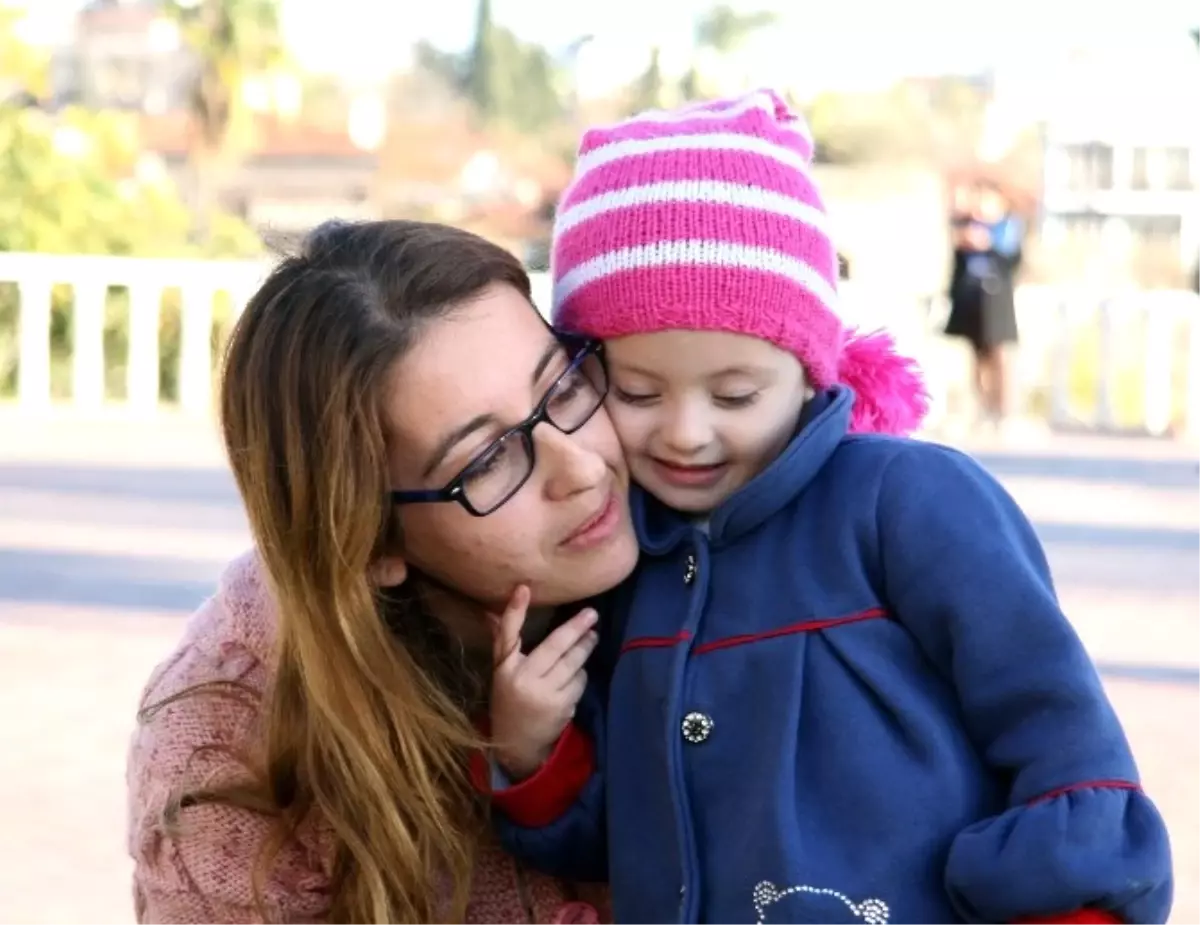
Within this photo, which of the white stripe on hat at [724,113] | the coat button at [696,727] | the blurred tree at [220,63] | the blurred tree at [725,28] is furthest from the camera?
the blurred tree at [725,28]

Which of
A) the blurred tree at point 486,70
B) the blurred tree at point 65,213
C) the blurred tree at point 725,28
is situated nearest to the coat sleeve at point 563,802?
the blurred tree at point 65,213

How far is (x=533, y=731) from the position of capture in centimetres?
191

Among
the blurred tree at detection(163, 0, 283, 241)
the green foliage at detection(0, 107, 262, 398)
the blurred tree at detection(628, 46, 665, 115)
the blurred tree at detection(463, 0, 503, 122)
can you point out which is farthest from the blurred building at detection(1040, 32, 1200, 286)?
the green foliage at detection(0, 107, 262, 398)

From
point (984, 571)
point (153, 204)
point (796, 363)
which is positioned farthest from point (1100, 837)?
point (153, 204)

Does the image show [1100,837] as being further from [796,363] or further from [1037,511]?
[1037,511]

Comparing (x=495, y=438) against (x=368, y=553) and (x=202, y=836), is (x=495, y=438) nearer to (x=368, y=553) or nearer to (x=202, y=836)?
(x=368, y=553)

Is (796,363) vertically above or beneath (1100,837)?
above

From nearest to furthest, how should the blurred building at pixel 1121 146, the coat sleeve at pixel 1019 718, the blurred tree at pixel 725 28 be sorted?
1. the coat sleeve at pixel 1019 718
2. the blurred tree at pixel 725 28
3. the blurred building at pixel 1121 146

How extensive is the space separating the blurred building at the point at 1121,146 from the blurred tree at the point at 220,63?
41.6 meters

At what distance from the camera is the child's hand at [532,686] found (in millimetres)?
1894

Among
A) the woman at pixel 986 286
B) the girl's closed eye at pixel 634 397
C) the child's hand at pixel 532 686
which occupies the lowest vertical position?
the woman at pixel 986 286

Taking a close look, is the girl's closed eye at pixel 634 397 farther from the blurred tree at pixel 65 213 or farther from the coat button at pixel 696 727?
the blurred tree at pixel 65 213

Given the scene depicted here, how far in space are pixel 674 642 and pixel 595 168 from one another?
1.64 feet

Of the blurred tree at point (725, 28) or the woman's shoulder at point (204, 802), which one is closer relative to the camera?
the woman's shoulder at point (204, 802)
